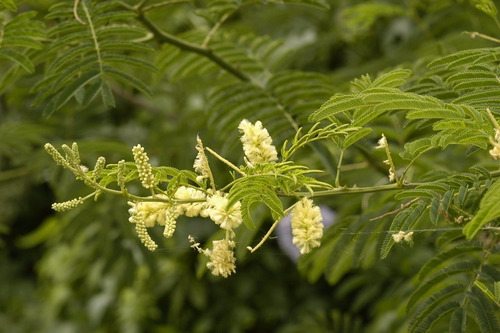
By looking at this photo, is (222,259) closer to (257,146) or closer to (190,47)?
(257,146)

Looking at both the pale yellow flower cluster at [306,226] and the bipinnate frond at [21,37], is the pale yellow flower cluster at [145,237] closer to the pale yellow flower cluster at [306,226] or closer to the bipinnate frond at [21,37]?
the pale yellow flower cluster at [306,226]

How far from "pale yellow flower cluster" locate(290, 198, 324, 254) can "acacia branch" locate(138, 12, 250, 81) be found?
911 mm

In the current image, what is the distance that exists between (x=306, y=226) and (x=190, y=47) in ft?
3.26

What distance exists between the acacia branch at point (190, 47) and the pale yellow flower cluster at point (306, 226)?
0.91m

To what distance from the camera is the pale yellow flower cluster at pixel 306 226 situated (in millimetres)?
1020

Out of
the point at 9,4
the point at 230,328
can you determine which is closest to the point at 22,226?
the point at 230,328

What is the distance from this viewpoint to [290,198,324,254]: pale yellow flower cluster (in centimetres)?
102

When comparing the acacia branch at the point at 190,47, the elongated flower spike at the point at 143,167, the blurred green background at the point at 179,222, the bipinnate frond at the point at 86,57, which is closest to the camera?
the elongated flower spike at the point at 143,167

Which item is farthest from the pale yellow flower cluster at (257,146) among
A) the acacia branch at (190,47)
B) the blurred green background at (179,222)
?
the blurred green background at (179,222)

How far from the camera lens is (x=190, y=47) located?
6.27 ft

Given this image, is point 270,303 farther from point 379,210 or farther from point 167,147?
point 379,210

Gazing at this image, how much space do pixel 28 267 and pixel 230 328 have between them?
1688mm

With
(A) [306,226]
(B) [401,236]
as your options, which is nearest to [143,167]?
(A) [306,226]

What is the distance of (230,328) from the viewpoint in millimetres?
3576
